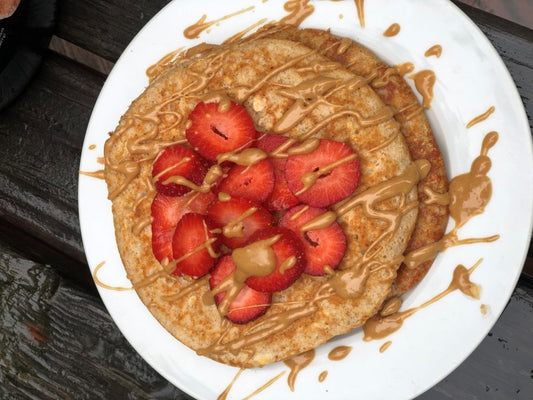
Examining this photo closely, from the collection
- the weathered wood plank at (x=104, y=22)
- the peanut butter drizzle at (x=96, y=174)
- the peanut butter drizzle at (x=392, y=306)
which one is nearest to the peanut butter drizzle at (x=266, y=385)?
the peanut butter drizzle at (x=392, y=306)

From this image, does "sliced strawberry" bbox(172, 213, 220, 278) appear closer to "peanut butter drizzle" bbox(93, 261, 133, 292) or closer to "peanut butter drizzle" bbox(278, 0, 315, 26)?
"peanut butter drizzle" bbox(93, 261, 133, 292)

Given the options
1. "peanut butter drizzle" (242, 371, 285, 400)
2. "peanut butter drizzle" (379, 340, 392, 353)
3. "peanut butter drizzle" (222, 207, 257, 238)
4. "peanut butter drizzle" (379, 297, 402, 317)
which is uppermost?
"peanut butter drizzle" (222, 207, 257, 238)

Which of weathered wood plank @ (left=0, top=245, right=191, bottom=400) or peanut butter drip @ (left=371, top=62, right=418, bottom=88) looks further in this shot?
weathered wood plank @ (left=0, top=245, right=191, bottom=400)

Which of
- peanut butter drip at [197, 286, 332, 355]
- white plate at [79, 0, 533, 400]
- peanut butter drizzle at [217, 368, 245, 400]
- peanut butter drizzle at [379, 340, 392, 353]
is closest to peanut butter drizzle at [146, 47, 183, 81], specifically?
white plate at [79, 0, 533, 400]

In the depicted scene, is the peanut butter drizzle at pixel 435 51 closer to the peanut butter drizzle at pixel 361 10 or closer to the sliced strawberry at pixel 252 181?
the peanut butter drizzle at pixel 361 10

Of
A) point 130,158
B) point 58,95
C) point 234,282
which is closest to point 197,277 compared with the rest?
point 234,282

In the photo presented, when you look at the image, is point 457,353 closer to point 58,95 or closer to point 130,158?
point 130,158
